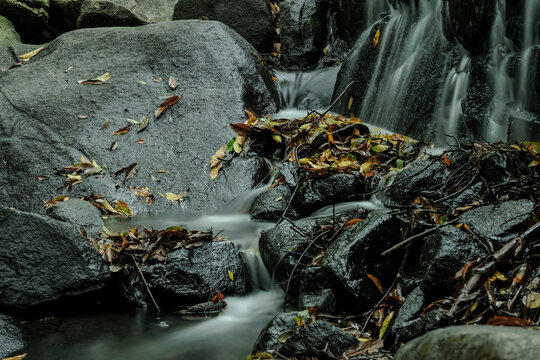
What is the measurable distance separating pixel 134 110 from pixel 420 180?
Answer: 13.5 feet

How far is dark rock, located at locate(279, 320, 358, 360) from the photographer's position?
2631mm

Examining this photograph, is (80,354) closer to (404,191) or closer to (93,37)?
(404,191)

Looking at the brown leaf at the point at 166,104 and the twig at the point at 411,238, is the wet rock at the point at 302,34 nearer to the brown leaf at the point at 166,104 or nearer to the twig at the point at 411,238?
the brown leaf at the point at 166,104

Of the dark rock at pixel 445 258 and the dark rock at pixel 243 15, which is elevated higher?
the dark rock at pixel 243 15

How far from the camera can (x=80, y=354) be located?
10.7ft

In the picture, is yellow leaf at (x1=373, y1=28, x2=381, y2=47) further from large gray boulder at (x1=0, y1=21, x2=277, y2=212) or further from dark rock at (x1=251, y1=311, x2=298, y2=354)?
dark rock at (x1=251, y1=311, x2=298, y2=354)

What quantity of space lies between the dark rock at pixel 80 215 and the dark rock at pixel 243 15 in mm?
6562

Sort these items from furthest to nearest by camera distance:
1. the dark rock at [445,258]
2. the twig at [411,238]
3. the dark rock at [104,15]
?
1. the dark rock at [104,15]
2. the twig at [411,238]
3. the dark rock at [445,258]

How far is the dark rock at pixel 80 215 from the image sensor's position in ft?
14.7

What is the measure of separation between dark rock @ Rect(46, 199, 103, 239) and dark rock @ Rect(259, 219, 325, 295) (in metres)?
1.55

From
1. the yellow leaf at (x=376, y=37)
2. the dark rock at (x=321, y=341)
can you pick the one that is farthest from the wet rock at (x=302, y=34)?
the dark rock at (x=321, y=341)

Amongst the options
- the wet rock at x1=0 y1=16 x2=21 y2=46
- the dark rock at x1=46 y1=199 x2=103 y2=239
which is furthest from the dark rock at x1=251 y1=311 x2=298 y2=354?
the wet rock at x1=0 y1=16 x2=21 y2=46

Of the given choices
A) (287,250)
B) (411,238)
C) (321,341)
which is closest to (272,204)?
(287,250)

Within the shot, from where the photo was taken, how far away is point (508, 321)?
7.32 feet
